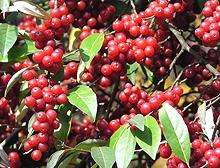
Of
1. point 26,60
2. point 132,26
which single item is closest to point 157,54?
point 132,26

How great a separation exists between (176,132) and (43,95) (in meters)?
0.39

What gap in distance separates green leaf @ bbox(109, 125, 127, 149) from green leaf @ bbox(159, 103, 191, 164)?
0.12 metres

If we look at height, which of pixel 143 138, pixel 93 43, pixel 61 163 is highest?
pixel 93 43

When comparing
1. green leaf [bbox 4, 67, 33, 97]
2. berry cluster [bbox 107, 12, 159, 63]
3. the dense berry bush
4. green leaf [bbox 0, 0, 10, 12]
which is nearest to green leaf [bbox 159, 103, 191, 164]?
the dense berry bush

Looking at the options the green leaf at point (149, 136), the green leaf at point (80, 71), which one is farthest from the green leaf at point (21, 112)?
the green leaf at point (149, 136)

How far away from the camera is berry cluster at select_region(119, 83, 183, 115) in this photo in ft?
5.12

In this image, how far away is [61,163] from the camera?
1.57m

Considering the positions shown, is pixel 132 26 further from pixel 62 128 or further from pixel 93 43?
pixel 62 128

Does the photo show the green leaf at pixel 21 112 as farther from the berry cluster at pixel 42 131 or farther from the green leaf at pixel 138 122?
the green leaf at pixel 138 122

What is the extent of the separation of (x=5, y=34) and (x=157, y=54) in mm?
527

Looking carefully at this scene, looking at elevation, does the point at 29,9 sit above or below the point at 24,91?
above

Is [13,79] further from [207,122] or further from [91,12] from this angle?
[207,122]

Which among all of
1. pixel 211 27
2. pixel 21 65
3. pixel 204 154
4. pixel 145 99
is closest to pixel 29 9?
pixel 21 65

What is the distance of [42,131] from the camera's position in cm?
154
